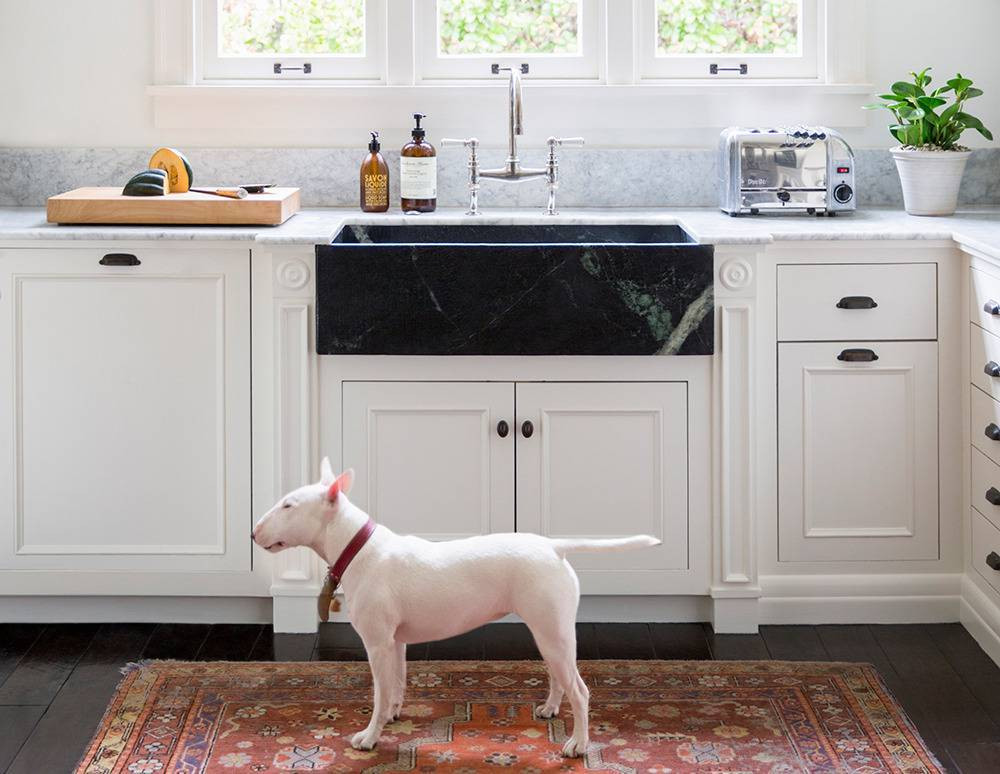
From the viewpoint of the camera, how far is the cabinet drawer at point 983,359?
3062mm

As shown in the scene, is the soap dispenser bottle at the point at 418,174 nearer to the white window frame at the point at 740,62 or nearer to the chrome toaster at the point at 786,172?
the white window frame at the point at 740,62

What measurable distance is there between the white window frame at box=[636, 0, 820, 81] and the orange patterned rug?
1.63 m

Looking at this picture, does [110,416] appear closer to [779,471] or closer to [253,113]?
[253,113]

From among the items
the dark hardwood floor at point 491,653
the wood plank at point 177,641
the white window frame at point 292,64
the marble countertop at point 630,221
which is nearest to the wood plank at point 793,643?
the dark hardwood floor at point 491,653

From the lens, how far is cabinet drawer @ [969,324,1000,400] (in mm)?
3062

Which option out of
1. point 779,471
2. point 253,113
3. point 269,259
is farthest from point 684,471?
point 253,113

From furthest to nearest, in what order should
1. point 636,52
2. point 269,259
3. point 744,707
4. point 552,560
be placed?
point 636,52 < point 269,259 < point 744,707 < point 552,560

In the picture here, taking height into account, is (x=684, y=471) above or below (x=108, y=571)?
above

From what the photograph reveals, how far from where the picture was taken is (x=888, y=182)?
3.88 m

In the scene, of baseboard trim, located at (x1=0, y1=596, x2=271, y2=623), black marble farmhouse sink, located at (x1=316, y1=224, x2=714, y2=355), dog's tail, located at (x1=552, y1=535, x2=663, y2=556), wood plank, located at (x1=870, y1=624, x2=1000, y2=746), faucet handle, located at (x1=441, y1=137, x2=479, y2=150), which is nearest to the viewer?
dog's tail, located at (x1=552, y1=535, x2=663, y2=556)

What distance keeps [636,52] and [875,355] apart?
43.3 inches

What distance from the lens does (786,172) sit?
362 centimetres

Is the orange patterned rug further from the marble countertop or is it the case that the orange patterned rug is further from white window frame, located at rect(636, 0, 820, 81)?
white window frame, located at rect(636, 0, 820, 81)

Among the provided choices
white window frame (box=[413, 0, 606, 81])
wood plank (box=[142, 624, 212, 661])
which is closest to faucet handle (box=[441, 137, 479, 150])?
white window frame (box=[413, 0, 606, 81])
